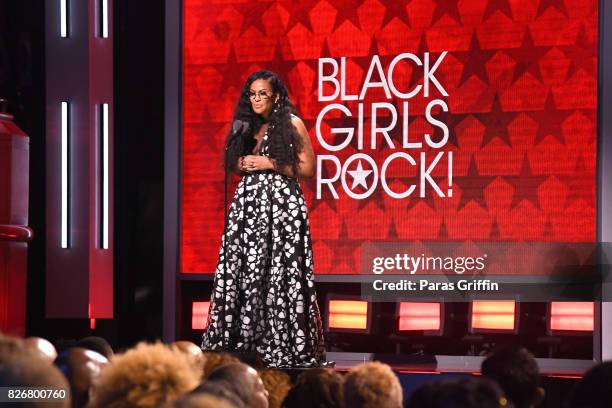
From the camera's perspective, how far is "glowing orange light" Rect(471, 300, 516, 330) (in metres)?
5.89

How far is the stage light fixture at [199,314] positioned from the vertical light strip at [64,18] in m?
2.05

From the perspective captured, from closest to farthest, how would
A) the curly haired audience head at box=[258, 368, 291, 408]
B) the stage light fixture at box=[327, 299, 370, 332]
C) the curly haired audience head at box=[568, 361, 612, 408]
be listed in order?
1. the curly haired audience head at box=[568, 361, 612, 408]
2. the curly haired audience head at box=[258, 368, 291, 408]
3. the stage light fixture at box=[327, 299, 370, 332]

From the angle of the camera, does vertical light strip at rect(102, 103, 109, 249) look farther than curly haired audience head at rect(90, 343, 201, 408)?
Yes

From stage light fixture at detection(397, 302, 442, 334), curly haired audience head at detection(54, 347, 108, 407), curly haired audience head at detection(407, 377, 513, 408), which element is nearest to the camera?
curly haired audience head at detection(407, 377, 513, 408)

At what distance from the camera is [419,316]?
6039mm

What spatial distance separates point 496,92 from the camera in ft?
19.4

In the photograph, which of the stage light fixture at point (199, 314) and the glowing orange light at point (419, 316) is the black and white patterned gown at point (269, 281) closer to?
the glowing orange light at point (419, 316)

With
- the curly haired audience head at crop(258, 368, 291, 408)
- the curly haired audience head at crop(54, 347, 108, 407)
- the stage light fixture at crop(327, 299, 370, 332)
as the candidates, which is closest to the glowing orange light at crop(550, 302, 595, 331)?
the stage light fixture at crop(327, 299, 370, 332)

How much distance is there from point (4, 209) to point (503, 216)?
3.12 metres

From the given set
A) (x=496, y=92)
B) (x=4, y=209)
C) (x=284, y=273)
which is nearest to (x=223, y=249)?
(x=284, y=273)

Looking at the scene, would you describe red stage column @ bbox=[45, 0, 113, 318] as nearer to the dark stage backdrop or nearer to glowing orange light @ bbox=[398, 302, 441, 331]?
the dark stage backdrop

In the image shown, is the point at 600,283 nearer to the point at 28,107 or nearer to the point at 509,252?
the point at 509,252

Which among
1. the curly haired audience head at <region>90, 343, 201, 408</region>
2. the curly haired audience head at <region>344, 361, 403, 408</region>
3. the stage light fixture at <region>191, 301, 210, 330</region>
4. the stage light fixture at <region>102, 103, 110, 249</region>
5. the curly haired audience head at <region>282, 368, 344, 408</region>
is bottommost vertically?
the stage light fixture at <region>191, 301, 210, 330</region>

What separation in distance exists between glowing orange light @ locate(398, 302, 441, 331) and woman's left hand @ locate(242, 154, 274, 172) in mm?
1964
